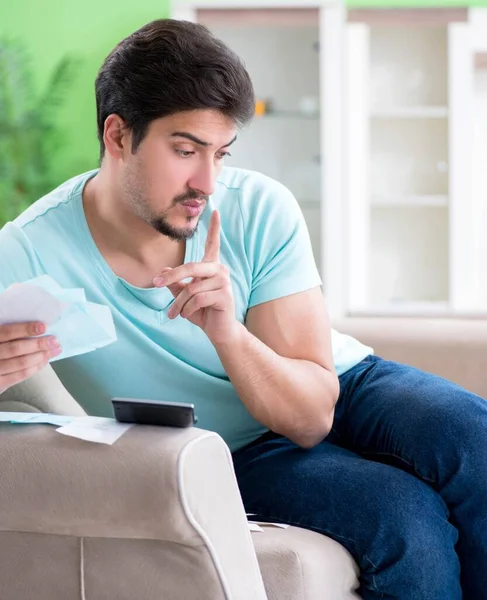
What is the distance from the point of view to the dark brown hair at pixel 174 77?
5.19 feet

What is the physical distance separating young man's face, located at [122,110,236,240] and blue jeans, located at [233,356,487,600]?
440mm

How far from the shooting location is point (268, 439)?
1771 mm

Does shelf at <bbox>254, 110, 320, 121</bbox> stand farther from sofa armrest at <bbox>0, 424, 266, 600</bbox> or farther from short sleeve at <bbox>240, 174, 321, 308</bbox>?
sofa armrest at <bbox>0, 424, 266, 600</bbox>

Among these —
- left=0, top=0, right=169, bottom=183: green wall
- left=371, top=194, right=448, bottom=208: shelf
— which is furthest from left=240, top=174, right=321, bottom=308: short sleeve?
left=0, top=0, right=169, bottom=183: green wall

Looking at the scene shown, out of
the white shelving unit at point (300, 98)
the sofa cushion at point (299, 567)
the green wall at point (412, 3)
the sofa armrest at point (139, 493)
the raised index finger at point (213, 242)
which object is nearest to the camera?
the sofa armrest at point (139, 493)

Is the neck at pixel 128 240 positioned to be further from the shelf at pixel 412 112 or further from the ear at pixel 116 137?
the shelf at pixel 412 112

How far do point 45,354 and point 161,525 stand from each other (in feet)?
1.03

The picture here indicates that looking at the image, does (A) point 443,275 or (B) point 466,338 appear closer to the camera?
(B) point 466,338

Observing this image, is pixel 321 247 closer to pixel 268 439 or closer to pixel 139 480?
pixel 268 439

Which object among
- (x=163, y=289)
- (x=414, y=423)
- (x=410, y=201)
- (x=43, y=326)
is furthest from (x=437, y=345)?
(x=410, y=201)

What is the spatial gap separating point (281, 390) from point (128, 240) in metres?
0.40

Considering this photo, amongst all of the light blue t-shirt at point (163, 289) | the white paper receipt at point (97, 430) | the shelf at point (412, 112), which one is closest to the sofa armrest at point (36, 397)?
the light blue t-shirt at point (163, 289)

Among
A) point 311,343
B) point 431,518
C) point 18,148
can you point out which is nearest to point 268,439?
point 311,343

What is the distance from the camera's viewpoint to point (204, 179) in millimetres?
1613
